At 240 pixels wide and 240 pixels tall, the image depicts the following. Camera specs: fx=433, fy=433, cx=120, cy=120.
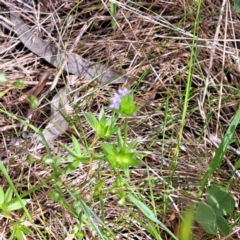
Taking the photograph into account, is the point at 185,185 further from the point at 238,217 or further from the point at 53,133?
the point at 53,133

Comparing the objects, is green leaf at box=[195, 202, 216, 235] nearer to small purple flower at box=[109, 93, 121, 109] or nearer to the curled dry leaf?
small purple flower at box=[109, 93, 121, 109]

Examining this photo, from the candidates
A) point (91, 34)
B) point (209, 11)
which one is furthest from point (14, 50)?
point (209, 11)

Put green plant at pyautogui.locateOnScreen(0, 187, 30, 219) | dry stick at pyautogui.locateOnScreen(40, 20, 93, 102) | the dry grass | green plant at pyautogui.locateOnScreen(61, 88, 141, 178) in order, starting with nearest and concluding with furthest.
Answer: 1. green plant at pyautogui.locateOnScreen(61, 88, 141, 178)
2. green plant at pyautogui.locateOnScreen(0, 187, 30, 219)
3. the dry grass
4. dry stick at pyautogui.locateOnScreen(40, 20, 93, 102)

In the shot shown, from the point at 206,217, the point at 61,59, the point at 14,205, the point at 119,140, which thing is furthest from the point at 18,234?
the point at 61,59

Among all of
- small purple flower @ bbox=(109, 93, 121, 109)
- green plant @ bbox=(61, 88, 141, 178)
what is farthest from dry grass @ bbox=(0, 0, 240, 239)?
small purple flower @ bbox=(109, 93, 121, 109)

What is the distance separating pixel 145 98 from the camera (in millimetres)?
1451

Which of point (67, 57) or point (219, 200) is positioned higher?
point (67, 57)

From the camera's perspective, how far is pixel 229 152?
55.1 inches

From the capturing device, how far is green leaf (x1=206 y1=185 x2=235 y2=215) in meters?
1.18

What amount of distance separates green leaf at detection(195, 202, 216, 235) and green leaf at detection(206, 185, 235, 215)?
0.04 meters

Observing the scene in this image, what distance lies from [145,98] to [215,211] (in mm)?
450

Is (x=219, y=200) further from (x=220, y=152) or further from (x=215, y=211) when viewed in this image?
(x=220, y=152)

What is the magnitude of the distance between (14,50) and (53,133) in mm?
352

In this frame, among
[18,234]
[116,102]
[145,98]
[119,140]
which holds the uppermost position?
[116,102]
